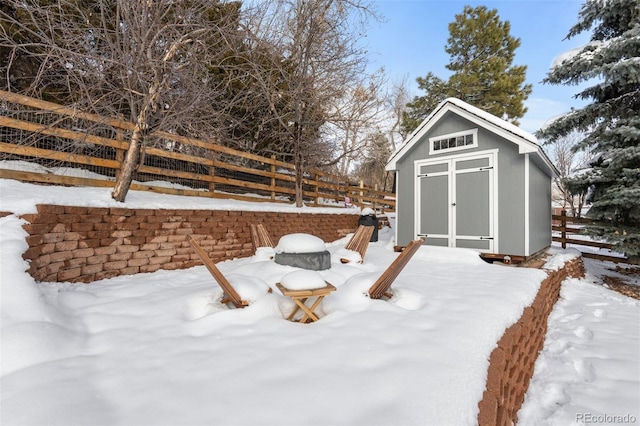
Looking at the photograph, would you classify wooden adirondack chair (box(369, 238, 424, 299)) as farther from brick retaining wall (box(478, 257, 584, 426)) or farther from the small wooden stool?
brick retaining wall (box(478, 257, 584, 426))

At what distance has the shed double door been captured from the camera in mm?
5785

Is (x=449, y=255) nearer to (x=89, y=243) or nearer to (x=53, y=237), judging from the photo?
(x=89, y=243)

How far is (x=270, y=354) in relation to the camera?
1.90m

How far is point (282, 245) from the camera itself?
359 cm

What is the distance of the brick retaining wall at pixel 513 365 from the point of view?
1.58 metres

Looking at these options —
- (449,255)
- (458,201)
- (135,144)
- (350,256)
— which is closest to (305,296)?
(350,256)

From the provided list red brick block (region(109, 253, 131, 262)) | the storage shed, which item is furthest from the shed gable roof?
red brick block (region(109, 253, 131, 262))

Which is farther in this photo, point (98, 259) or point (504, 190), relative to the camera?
point (504, 190)

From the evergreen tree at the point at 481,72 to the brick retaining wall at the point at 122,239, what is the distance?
10.8 meters

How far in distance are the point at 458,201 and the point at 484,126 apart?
158cm

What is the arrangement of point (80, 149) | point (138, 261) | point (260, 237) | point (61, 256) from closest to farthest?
point (61, 256) < point (138, 261) < point (80, 149) < point (260, 237)

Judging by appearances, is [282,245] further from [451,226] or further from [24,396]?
[451,226]

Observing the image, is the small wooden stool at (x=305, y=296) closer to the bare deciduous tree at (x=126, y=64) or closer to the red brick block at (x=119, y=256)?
the red brick block at (x=119, y=256)

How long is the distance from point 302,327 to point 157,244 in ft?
10.3
